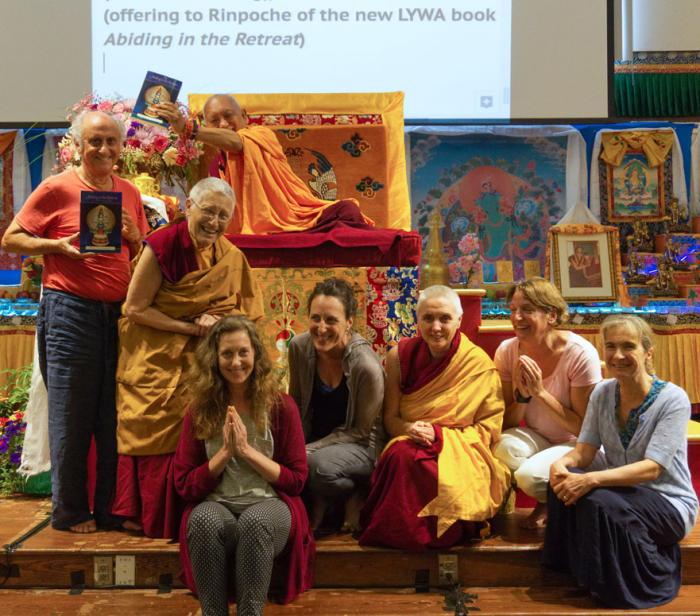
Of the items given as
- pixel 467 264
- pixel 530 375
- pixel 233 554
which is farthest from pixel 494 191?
pixel 233 554

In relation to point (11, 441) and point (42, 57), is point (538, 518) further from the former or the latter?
point (42, 57)

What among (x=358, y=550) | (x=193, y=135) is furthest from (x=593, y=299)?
(x=358, y=550)

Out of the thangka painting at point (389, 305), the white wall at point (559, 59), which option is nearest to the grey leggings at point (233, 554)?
the thangka painting at point (389, 305)

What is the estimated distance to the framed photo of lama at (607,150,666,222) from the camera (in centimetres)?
730

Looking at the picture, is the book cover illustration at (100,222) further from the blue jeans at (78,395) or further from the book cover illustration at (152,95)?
the book cover illustration at (152,95)

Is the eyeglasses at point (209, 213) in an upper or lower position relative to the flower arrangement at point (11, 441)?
upper

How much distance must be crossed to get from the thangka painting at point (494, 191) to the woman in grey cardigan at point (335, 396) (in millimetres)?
4133

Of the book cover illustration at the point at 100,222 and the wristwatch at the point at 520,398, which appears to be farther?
the wristwatch at the point at 520,398

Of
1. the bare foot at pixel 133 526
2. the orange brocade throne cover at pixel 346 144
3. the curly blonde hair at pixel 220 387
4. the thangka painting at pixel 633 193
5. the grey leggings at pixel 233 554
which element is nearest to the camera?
the grey leggings at pixel 233 554

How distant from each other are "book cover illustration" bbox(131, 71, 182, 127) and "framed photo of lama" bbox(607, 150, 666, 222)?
14.5 ft

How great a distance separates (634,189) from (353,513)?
4826 millimetres

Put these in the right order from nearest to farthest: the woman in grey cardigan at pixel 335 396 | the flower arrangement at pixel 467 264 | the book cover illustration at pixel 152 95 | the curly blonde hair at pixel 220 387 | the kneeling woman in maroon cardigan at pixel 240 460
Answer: the kneeling woman in maroon cardigan at pixel 240 460
the curly blonde hair at pixel 220 387
the woman in grey cardigan at pixel 335 396
the book cover illustration at pixel 152 95
the flower arrangement at pixel 467 264

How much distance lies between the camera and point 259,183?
441 centimetres

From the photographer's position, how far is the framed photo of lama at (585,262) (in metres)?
6.40
